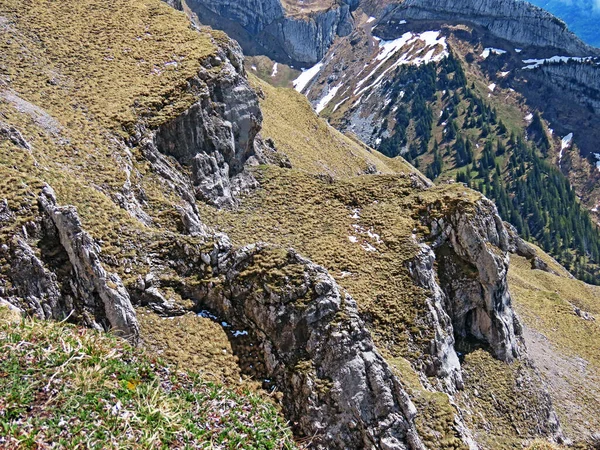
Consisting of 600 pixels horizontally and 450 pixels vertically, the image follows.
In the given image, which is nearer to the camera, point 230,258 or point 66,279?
point 66,279

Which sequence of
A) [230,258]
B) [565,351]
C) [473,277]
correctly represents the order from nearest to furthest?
1. [230,258]
2. [473,277]
3. [565,351]

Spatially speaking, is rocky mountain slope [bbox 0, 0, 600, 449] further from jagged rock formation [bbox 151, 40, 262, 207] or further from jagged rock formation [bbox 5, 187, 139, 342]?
jagged rock formation [bbox 151, 40, 262, 207]

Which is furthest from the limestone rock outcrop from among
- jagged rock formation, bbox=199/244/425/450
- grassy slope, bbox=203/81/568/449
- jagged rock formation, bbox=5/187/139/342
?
grassy slope, bbox=203/81/568/449

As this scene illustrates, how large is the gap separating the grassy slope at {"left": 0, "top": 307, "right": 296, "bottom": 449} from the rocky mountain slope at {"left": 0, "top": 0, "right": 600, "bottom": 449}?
12 centimetres

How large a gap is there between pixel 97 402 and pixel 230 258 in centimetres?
1258

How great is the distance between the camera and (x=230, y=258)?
23.7 meters

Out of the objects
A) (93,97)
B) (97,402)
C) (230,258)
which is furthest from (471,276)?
(93,97)

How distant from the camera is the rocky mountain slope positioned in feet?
63.7

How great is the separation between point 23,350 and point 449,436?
19860mm

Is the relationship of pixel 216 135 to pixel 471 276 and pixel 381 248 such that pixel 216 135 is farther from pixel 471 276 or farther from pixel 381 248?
pixel 471 276

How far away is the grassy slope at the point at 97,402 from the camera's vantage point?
34.3 ft

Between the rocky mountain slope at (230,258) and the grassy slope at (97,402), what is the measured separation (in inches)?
4.8

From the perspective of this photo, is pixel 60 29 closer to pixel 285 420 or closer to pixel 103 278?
pixel 103 278

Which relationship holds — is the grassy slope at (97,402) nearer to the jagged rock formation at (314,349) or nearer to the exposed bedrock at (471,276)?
the jagged rock formation at (314,349)
